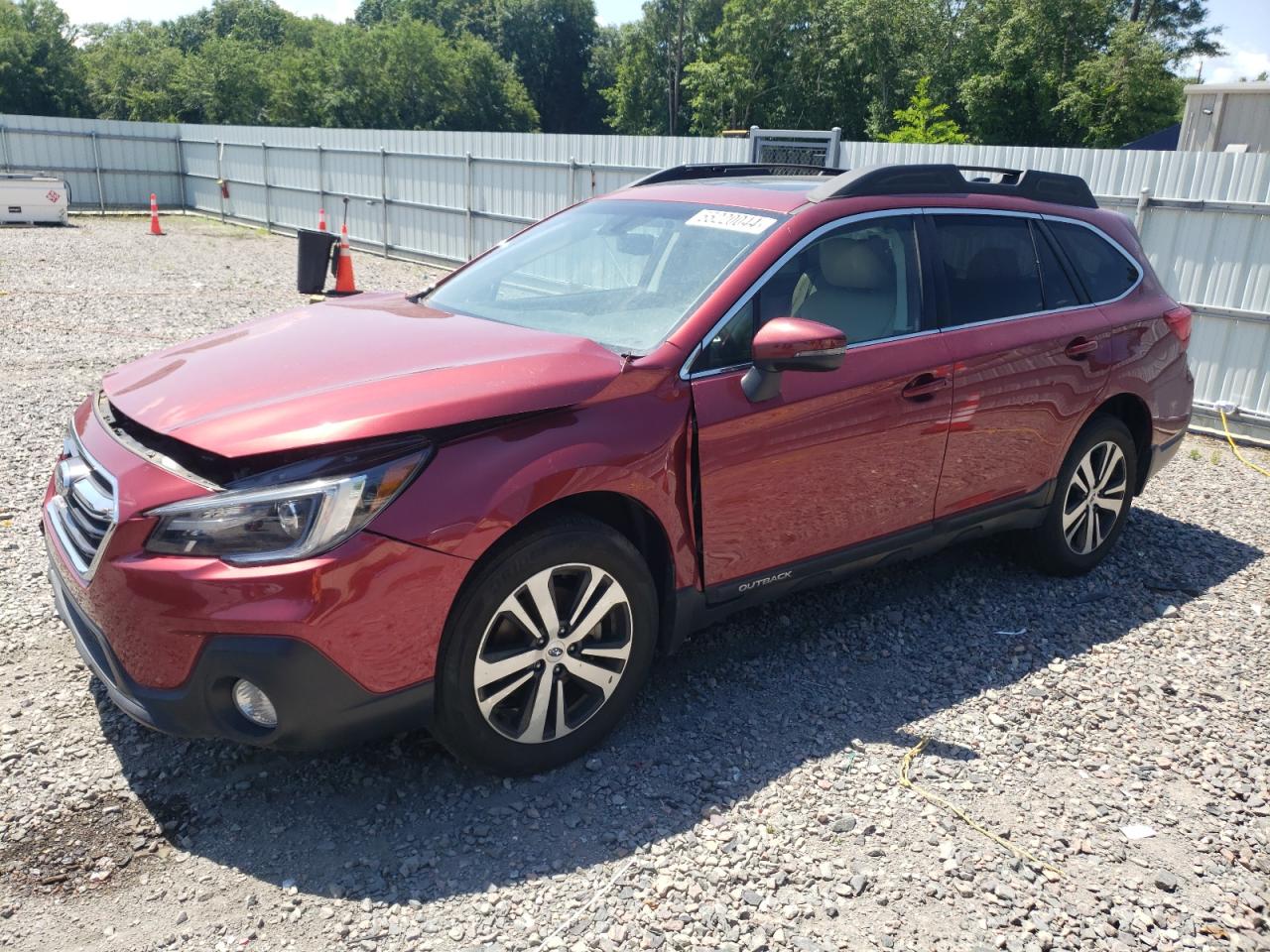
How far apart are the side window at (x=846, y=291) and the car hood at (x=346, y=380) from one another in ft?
1.64

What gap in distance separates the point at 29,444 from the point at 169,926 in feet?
16.9

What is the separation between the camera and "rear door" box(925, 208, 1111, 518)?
4336 mm

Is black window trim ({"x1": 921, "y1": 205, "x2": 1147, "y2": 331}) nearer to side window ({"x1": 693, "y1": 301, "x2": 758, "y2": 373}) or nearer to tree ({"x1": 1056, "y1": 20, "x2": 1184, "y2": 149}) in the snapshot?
side window ({"x1": 693, "y1": 301, "x2": 758, "y2": 373})

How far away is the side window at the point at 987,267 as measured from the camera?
4.37 m

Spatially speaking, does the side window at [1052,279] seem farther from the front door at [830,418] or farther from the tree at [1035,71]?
the tree at [1035,71]

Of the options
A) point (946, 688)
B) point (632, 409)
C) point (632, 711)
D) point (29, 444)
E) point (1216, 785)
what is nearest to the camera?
point (632, 409)

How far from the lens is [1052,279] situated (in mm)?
4836

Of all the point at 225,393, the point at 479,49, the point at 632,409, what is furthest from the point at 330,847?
the point at 479,49

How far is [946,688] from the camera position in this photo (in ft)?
13.5

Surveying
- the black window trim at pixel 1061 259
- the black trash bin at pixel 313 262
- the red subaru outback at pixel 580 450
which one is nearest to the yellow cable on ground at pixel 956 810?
the red subaru outback at pixel 580 450

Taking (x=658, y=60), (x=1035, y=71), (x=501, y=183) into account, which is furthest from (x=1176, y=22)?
(x=501, y=183)

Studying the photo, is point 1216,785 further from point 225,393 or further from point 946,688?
point 225,393

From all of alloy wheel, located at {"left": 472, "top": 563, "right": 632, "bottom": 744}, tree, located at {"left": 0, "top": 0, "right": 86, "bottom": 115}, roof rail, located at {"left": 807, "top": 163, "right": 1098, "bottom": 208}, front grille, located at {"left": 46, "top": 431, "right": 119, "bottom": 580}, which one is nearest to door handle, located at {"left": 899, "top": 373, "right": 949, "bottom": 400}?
roof rail, located at {"left": 807, "top": 163, "right": 1098, "bottom": 208}

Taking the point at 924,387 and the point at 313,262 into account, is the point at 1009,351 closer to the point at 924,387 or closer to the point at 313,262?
the point at 924,387
